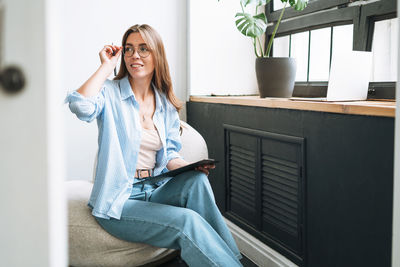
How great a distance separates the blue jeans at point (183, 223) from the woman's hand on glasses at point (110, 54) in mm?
530

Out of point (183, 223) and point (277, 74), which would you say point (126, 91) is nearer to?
point (183, 223)

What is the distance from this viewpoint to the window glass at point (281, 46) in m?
2.44

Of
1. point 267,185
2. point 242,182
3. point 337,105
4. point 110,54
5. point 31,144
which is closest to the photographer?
point 31,144

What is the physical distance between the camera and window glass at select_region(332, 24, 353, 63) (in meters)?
1.98

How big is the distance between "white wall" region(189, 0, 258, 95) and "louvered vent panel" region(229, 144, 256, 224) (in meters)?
0.56

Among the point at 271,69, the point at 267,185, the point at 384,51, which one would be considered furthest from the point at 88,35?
the point at 384,51

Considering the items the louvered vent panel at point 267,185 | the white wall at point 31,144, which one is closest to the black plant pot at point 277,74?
the louvered vent panel at point 267,185

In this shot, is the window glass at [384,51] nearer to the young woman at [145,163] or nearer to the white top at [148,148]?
the young woman at [145,163]

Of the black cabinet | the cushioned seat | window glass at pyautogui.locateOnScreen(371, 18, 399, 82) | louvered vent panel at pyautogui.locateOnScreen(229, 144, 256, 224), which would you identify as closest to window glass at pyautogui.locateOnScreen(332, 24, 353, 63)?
window glass at pyautogui.locateOnScreen(371, 18, 399, 82)

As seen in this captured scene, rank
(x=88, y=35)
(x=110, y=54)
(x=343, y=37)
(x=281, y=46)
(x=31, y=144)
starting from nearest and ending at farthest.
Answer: (x=31, y=144) < (x=110, y=54) < (x=343, y=37) < (x=88, y=35) < (x=281, y=46)

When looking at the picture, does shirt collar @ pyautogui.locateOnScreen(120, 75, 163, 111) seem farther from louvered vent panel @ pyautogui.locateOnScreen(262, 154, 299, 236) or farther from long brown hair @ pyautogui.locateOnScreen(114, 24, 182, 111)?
louvered vent panel @ pyautogui.locateOnScreen(262, 154, 299, 236)

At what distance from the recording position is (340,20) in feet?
6.43

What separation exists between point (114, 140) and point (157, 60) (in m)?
0.42

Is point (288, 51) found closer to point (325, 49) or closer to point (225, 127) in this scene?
point (325, 49)
